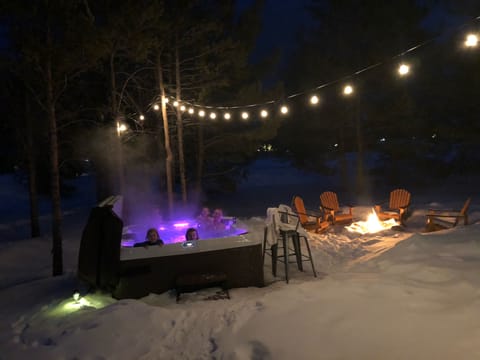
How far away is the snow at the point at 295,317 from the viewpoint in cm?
292

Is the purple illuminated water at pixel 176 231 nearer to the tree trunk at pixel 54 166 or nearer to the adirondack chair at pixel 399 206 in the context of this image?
the tree trunk at pixel 54 166

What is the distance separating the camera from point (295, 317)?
349 cm

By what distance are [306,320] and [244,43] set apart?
10.9 meters

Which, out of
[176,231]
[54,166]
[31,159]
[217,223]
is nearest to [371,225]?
[217,223]

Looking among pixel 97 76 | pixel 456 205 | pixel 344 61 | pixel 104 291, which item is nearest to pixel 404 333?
pixel 104 291

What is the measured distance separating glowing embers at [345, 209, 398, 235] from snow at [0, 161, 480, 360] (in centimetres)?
232

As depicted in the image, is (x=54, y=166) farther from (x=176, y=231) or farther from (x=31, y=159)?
(x=31, y=159)

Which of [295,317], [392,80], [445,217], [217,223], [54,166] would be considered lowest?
[295,317]

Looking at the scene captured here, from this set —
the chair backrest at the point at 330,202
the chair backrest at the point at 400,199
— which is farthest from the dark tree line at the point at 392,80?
the chair backrest at the point at 330,202

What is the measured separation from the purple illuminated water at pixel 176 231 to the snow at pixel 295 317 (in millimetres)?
1774

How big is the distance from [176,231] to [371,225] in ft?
15.9

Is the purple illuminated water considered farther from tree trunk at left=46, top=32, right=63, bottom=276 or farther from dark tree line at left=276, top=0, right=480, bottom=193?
dark tree line at left=276, top=0, right=480, bottom=193

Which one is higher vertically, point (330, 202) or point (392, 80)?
point (392, 80)

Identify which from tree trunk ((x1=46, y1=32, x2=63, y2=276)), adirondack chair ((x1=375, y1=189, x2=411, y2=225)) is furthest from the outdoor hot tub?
adirondack chair ((x1=375, y1=189, x2=411, y2=225))
